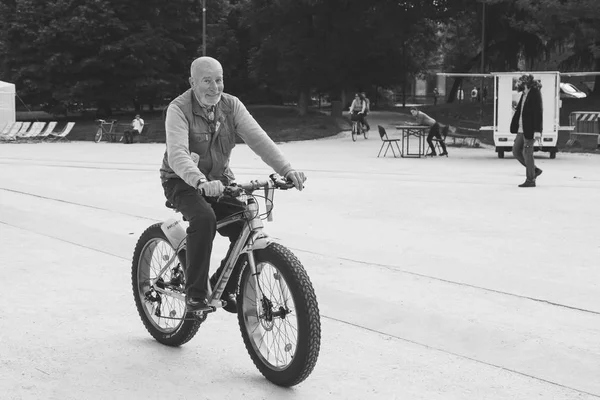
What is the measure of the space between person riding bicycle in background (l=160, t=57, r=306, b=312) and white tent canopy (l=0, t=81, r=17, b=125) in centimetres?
3604

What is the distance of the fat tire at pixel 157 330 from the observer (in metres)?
5.34

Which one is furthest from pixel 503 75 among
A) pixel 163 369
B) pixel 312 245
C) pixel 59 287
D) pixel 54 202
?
pixel 163 369

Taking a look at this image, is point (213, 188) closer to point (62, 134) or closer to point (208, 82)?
point (208, 82)

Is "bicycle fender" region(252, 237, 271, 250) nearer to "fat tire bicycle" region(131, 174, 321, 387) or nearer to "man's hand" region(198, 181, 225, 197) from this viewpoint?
"fat tire bicycle" region(131, 174, 321, 387)

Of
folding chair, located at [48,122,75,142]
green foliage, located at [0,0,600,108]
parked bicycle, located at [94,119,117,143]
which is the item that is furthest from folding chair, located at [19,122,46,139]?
green foliage, located at [0,0,600,108]

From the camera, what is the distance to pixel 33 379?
485 centimetres

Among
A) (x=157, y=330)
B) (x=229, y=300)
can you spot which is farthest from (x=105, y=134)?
(x=229, y=300)

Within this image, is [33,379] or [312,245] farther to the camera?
[312,245]

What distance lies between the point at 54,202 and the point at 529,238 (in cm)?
677

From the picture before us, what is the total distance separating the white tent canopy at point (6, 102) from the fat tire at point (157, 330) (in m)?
35.3

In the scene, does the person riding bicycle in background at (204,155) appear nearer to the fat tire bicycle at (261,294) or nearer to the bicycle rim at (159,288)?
the fat tire bicycle at (261,294)

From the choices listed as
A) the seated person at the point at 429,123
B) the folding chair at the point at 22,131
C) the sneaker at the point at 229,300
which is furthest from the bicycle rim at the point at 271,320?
the folding chair at the point at 22,131

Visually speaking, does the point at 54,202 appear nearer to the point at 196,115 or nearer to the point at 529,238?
the point at 529,238

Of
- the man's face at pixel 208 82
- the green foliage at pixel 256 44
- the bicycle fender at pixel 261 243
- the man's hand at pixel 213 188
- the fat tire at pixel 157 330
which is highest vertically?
the green foliage at pixel 256 44
